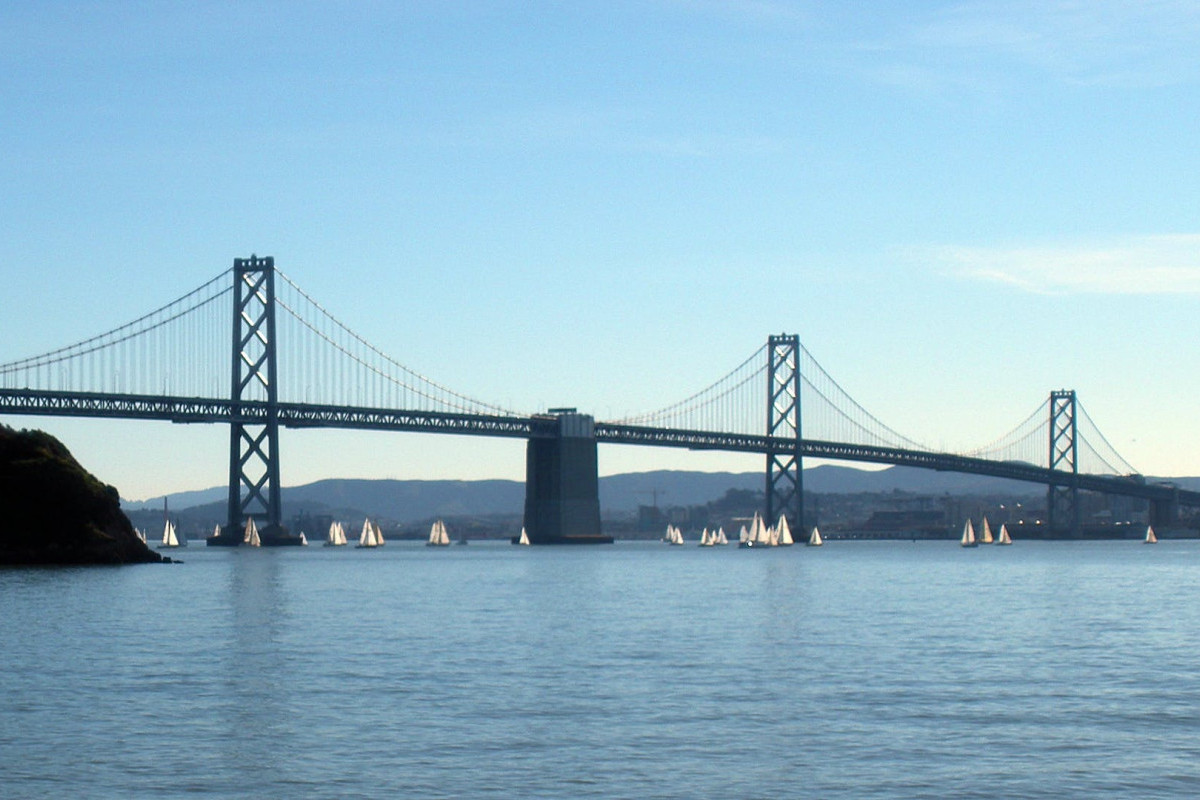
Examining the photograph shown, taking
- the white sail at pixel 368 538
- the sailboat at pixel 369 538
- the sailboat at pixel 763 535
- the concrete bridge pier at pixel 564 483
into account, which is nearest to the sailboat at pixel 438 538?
the sailboat at pixel 369 538

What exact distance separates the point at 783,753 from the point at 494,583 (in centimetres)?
3705

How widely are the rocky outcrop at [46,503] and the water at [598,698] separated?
51.3ft

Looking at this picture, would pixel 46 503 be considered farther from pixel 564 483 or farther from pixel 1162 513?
pixel 1162 513

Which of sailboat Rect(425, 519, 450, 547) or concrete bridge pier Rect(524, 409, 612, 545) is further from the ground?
concrete bridge pier Rect(524, 409, 612, 545)

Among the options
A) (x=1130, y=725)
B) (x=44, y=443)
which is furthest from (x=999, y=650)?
(x=44, y=443)

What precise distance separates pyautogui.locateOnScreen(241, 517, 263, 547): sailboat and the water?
48.6 m

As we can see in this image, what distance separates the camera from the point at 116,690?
75.7 ft

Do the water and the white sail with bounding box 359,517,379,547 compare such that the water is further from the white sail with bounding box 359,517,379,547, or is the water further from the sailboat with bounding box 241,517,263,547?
the white sail with bounding box 359,517,379,547

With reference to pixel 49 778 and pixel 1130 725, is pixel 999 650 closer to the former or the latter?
pixel 1130 725

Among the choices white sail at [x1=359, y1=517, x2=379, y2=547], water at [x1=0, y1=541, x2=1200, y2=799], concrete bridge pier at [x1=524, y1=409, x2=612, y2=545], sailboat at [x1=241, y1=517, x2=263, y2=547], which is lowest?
water at [x1=0, y1=541, x2=1200, y2=799]

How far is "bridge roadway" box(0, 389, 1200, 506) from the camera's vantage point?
79.6 meters

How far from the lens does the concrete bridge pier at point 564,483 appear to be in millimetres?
103125

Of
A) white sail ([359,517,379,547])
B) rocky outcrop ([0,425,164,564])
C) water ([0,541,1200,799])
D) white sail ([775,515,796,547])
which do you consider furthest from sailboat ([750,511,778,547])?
water ([0,541,1200,799])

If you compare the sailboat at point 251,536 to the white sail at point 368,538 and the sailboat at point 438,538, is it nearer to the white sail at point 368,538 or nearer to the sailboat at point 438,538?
the white sail at point 368,538
